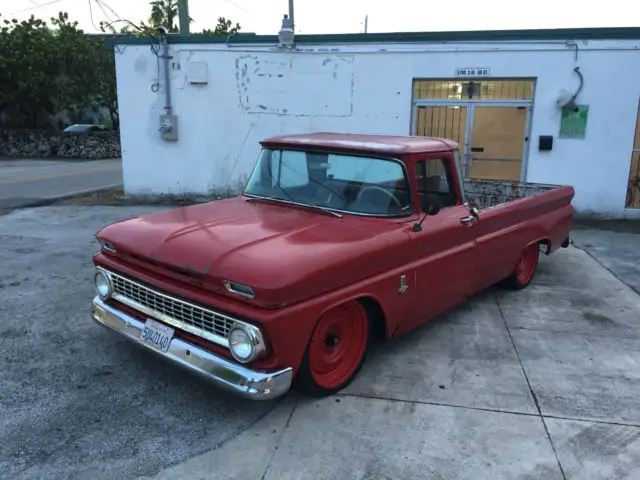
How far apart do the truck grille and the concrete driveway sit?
0.55 meters

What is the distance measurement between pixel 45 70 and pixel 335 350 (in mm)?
25055

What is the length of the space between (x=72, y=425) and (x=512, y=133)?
8798mm

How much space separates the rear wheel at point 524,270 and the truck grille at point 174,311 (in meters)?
3.60

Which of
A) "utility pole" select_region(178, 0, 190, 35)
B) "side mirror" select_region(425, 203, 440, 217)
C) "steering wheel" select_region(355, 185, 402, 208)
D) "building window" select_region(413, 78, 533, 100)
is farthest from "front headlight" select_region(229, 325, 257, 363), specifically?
"utility pole" select_region(178, 0, 190, 35)

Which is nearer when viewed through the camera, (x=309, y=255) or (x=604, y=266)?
(x=309, y=255)

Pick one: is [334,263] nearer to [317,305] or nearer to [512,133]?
[317,305]

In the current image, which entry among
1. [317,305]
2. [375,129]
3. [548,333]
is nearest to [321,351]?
[317,305]

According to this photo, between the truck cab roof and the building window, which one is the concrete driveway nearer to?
the truck cab roof

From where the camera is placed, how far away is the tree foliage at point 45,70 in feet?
75.2

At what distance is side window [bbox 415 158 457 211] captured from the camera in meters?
4.05

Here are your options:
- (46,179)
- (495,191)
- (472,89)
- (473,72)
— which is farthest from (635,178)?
(46,179)

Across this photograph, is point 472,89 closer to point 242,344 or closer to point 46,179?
point 242,344

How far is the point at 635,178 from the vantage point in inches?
375

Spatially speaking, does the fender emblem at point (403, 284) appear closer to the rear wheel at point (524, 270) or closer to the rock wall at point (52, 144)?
the rear wheel at point (524, 270)
